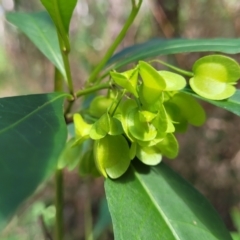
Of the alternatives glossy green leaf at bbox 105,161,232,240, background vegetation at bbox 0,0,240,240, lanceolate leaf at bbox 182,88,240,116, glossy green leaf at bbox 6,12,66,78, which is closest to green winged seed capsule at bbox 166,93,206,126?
lanceolate leaf at bbox 182,88,240,116

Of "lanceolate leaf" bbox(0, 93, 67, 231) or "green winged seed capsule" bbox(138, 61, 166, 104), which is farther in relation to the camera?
"green winged seed capsule" bbox(138, 61, 166, 104)

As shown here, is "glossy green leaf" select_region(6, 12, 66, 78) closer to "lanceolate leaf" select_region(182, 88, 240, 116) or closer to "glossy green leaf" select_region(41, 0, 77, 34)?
"glossy green leaf" select_region(41, 0, 77, 34)

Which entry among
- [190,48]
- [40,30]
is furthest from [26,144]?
[40,30]

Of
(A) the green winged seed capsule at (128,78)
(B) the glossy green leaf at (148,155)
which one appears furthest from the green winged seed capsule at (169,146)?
(A) the green winged seed capsule at (128,78)

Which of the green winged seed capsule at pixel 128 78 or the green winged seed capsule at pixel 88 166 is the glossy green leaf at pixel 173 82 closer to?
the green winged seed capsule at pixel 128 78

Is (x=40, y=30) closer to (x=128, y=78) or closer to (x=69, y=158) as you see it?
(x=69, y=158)
